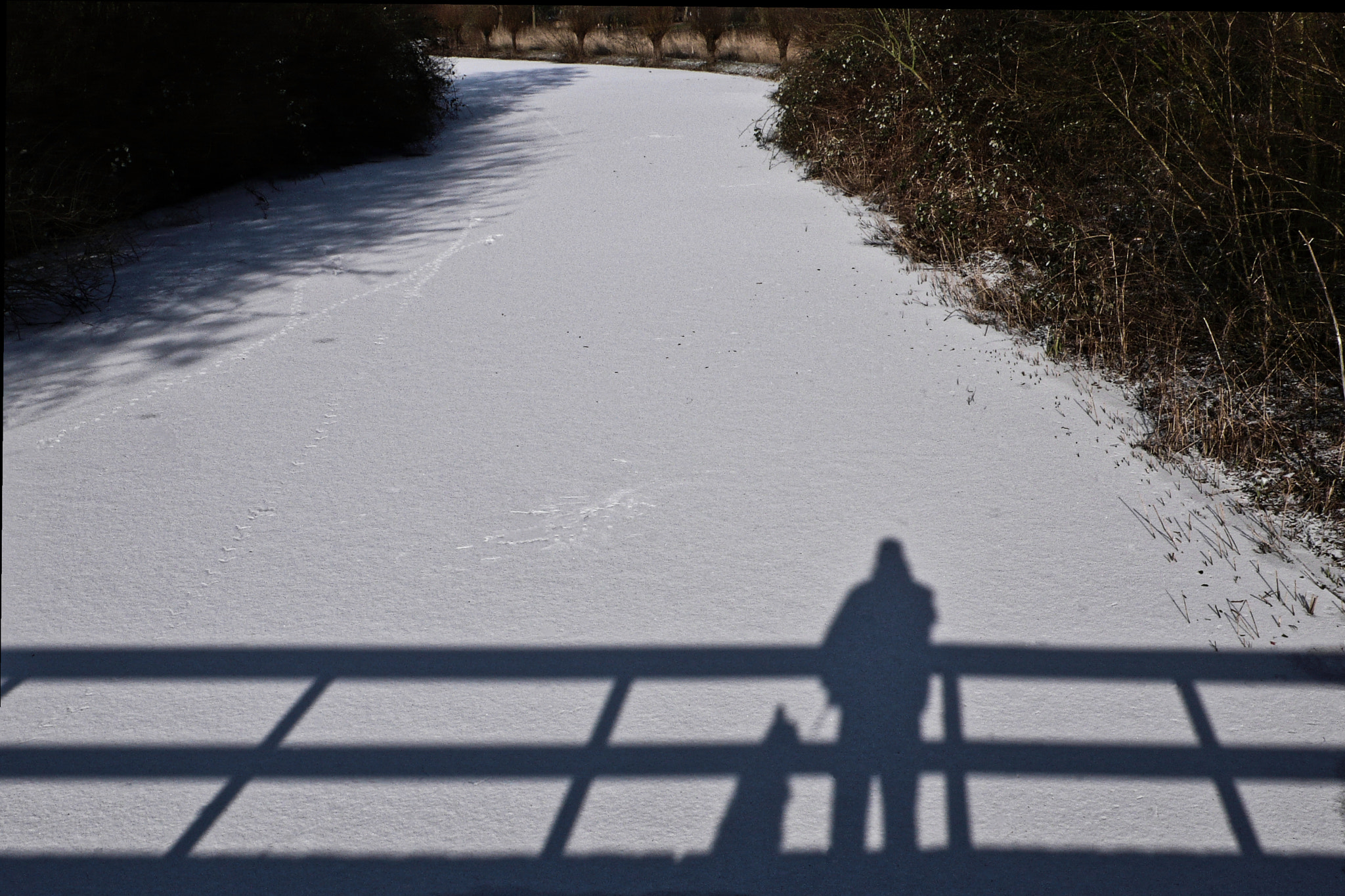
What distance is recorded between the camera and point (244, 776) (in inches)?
136

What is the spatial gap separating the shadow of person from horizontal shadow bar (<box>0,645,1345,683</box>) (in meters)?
0.11

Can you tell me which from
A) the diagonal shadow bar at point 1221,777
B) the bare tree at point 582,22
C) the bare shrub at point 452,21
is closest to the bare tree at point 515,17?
the bare shrub at point 452,21

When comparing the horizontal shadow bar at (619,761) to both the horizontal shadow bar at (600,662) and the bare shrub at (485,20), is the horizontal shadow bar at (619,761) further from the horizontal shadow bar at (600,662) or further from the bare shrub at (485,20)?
the bare shrub at (485,20)

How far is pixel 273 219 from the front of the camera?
1206cm

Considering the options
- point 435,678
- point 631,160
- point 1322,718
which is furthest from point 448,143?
point 1322,718

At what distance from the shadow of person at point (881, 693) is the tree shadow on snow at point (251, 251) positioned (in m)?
5.22

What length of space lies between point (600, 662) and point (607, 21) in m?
34.6

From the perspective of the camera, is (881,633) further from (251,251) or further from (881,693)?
(251,251)

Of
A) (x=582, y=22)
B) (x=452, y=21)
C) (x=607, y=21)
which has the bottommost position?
(x=582, y=22)

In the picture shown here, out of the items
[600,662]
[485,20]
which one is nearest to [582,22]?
[485,20]

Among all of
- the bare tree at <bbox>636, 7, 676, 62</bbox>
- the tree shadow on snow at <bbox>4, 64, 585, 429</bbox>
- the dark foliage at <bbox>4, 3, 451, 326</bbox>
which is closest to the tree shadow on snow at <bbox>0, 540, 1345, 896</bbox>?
the tree shadow on snow at <bbox>4, 64, 585, 429</bbox>

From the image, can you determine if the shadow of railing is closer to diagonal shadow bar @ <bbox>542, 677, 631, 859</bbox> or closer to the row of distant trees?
diagonal shadow bar @ <bbox>542, 677, 631, 859</bbox>

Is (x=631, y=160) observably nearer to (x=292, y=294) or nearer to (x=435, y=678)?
(x=292, y=294)

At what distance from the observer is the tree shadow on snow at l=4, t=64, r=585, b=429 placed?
24.5 feet
